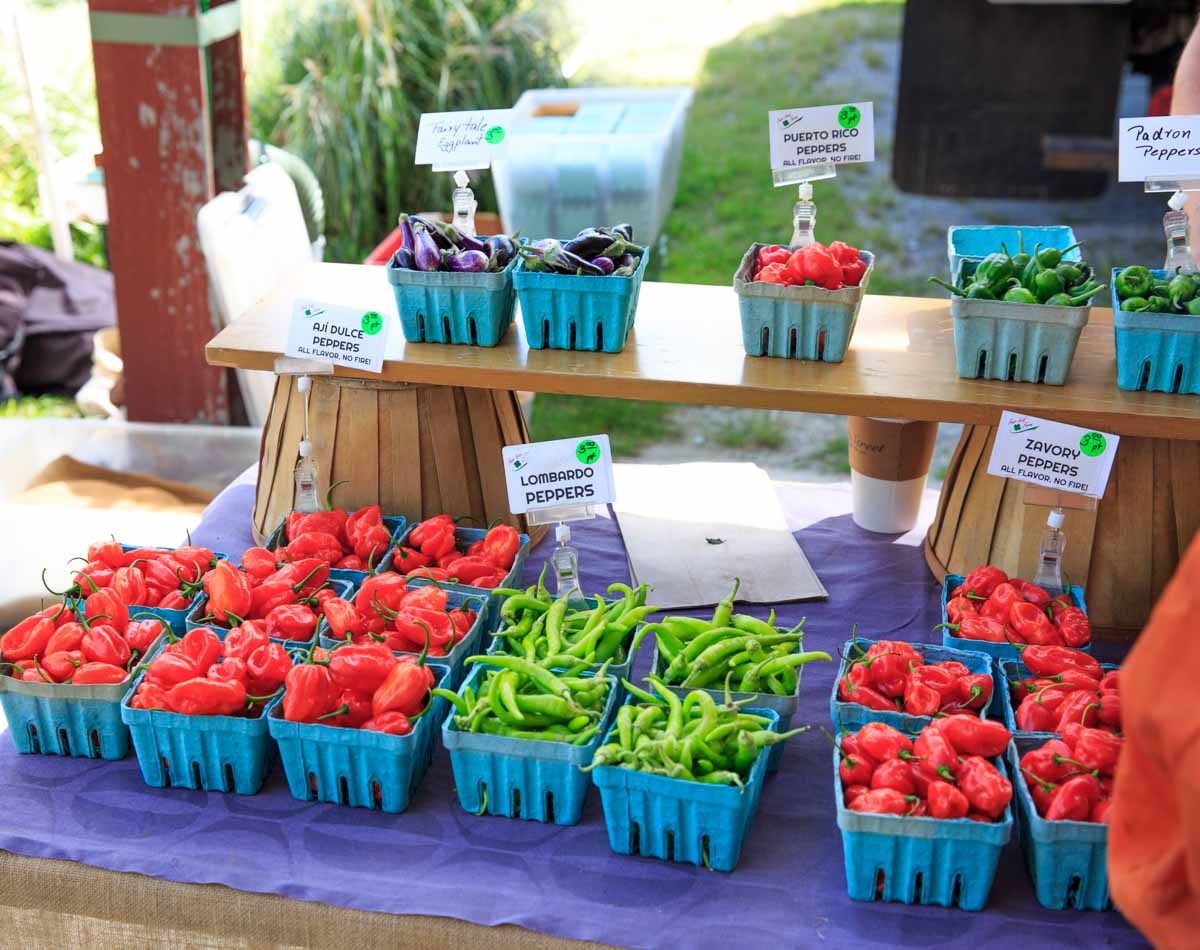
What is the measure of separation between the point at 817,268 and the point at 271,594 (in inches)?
41.9

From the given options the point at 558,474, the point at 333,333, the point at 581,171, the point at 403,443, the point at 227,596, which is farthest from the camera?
the point at 581,171

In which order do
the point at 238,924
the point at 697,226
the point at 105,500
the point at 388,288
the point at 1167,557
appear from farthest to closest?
the point at 697,226 < the point at 105,500 < the point at 388,288 < the point at 1167,557 < the point at 238,924

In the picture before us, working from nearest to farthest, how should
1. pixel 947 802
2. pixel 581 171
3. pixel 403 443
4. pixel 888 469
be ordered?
1. pixel 947 802
2. pixel 403 443
3. pixel 888 469
4. pixel 581 171

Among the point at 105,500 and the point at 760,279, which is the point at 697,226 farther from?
the point at 760,279

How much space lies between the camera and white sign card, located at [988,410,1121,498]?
2.09 meters

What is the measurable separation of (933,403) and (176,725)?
4.18 ft

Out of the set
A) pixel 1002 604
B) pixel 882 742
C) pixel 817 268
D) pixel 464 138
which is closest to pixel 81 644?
pixel 464 138

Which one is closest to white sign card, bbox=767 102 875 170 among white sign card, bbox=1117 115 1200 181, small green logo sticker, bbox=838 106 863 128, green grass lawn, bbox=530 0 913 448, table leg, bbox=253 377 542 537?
small green logo sticker, bbox=838 106 863 128

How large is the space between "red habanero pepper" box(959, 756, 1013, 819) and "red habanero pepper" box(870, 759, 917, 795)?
0.07m

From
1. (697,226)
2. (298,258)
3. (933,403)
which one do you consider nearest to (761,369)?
(933,403)

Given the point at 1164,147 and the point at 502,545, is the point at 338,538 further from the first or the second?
the point at 1164,147

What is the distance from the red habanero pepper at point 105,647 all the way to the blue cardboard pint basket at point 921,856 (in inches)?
43.4

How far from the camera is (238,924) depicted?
1.80m

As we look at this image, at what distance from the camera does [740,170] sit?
26.5 feet
